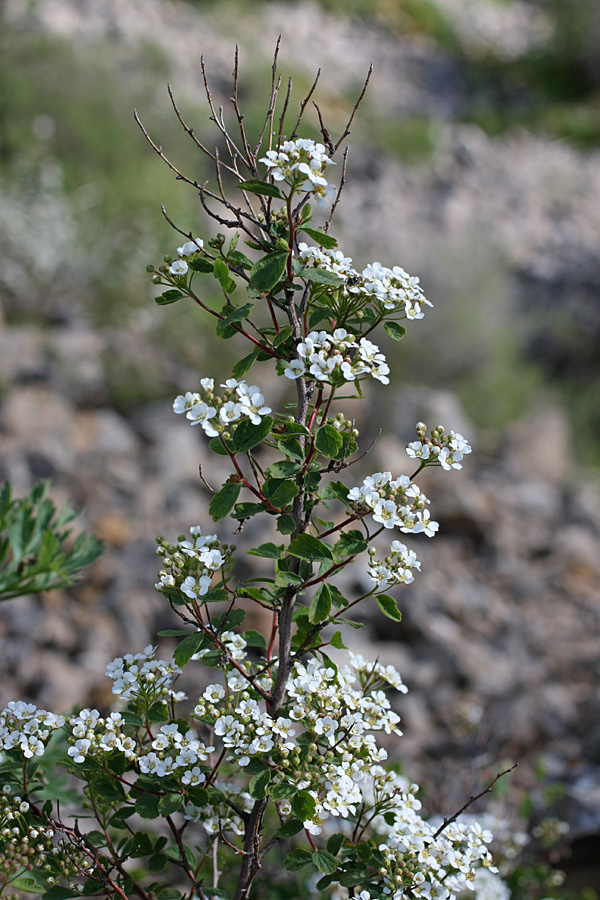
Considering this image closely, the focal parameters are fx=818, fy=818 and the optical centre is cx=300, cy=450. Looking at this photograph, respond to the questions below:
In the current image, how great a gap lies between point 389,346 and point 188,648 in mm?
6345

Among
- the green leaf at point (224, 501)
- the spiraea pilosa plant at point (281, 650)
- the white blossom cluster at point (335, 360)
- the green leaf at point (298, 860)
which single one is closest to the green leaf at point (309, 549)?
the spiraea pilosa plant at point (281, 650)

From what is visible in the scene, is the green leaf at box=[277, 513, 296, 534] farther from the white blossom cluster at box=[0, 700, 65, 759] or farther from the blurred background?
the blurred background

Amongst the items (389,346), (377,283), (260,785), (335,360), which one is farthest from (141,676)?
(389,346)

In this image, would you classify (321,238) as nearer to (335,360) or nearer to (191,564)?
(335,360)

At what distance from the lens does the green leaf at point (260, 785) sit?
108cm

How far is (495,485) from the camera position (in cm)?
571

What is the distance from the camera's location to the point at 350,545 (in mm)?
1171

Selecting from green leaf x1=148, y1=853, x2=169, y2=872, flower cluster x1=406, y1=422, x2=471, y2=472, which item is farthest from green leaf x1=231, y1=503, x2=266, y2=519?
green leaf x1=148, y1=853, x2=169, y2=872

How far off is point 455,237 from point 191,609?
342 inches

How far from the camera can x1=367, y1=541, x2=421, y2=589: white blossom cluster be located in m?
1.12

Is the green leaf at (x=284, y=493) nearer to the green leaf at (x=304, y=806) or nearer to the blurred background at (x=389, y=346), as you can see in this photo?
the green leaf at (x=304, y=806)

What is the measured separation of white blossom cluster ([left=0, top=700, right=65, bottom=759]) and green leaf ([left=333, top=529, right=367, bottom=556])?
0.47m

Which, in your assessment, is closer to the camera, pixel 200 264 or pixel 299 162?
pixel 299 162

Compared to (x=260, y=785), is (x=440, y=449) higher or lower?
higher
